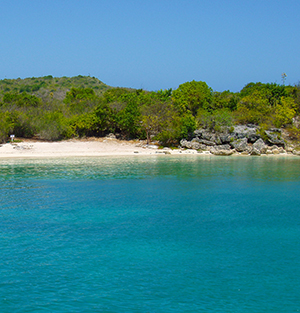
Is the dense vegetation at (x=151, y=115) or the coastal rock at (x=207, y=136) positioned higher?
the dense vegetation at (x=151, y=115)

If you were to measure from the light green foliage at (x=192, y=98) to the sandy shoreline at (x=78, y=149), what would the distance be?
38.6ft

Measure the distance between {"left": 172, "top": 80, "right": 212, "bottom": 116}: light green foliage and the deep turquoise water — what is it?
36.1 metres

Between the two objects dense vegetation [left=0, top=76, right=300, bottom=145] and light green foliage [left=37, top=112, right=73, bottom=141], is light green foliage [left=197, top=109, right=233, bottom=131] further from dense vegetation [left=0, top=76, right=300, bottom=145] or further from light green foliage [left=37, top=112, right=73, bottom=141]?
light green foliage [left=37, top=112, right=73, bottom=141]

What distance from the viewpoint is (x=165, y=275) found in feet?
32.8

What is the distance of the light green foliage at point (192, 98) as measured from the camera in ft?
194

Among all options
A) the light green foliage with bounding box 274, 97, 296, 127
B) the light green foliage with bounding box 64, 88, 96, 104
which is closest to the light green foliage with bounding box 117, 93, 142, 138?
the light green foliage with bounding box 64, 88, 96, 104

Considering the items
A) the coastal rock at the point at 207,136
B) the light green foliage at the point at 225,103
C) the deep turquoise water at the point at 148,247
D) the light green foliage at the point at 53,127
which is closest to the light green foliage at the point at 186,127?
the coastal rock at the point at 207,136

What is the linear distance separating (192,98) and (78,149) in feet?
75.6

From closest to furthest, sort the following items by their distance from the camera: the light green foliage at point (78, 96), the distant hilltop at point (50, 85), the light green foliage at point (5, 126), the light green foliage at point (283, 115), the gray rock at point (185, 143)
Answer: the light green foliage at point (5, 126)
the gray rock at point (185, 143)
the light green foliage at point (283, 115)
the light green foliage at point (78, 96)
the distant hilltop at point (50, 85)

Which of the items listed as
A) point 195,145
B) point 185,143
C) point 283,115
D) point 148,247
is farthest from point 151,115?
point 148,247

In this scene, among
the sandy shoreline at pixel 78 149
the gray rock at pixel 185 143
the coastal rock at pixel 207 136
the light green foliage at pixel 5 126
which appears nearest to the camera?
the sandy shoreline at pixel 78 149

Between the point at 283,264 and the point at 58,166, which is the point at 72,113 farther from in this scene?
the point at 283,264

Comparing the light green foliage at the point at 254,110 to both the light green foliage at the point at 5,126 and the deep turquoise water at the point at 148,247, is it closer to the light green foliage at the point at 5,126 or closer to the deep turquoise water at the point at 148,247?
the deep turquoise water at the point at 148,247

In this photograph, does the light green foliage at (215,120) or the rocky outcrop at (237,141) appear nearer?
the rocky outcrop at (237,141)
